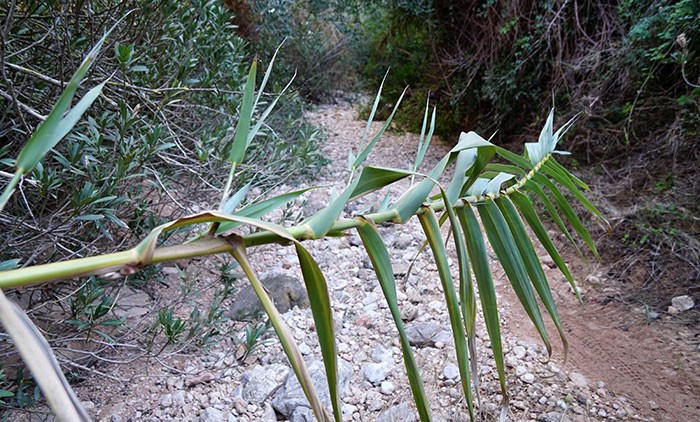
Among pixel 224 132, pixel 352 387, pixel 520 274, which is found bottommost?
pixel 352 387

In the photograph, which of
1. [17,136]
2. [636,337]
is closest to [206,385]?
[17,136]

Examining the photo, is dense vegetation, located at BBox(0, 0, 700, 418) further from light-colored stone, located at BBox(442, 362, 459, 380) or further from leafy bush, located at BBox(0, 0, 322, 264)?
light-colored stone, located at BBox(442, 362, 459, 380)

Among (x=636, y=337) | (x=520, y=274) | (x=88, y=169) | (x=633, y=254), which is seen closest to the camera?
(x=520, y=274)

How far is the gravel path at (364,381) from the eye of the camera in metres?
1.04

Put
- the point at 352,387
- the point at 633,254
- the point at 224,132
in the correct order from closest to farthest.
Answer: the point at 352,387
the point at 224,132
the point at 633,254

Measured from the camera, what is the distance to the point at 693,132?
1.81 metres

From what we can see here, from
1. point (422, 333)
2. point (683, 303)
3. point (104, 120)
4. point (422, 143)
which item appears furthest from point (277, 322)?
point (683, 303)

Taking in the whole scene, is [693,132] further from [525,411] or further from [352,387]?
[352,387]

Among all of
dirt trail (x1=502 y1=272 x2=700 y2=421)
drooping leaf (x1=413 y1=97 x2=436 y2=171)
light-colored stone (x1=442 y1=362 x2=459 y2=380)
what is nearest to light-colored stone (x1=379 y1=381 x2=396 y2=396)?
light-colored stone (x1=442 y1=362 x2=459 y2=380)

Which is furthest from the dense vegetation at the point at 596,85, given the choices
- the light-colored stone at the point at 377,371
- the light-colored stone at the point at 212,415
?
the light-colored stone at the point at 212,415

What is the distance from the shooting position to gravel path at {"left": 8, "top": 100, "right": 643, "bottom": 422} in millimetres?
1035

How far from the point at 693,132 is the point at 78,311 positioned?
2372 millimetres

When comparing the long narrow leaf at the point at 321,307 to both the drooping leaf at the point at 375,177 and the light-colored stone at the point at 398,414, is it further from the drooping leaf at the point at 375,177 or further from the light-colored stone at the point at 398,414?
the light-colored stone at the point at 398,414

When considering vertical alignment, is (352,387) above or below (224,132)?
below
